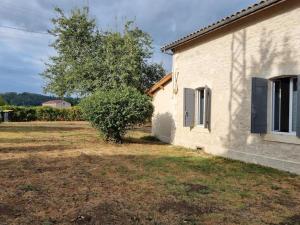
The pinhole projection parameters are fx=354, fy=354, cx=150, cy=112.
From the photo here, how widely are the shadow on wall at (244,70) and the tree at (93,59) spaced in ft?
38.1

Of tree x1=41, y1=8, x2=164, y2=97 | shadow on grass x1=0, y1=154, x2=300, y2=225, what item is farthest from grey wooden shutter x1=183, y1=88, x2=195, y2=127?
tree x1=41, y1=8, x2=164, y2=97

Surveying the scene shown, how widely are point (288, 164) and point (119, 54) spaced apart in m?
16.3

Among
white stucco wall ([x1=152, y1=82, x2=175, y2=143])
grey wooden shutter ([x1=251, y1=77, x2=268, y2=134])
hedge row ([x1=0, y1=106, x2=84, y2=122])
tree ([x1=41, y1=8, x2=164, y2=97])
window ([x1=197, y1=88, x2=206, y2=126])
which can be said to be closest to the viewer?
grey wooden shutter ([x1=251, y1=77, x2=268, y2=134])

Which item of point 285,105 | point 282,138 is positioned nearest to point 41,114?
point 285,105

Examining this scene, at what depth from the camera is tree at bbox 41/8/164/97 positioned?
22.7 metres

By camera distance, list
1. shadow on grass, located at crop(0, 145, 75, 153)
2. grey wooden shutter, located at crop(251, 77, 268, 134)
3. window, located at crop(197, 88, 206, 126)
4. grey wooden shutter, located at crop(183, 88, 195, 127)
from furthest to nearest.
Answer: window, located at crop(197, 88, 206, 126) < grey wooden shutter, located at crop(183, 88, 195, 127) < shadow on grass, located at crop(0, 145, 75, 153) < grey wooden shutter, located at crop(251, 77, 268, 134)

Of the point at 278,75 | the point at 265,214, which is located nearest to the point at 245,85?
the point at 278,75

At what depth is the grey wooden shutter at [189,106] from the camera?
13586 mm

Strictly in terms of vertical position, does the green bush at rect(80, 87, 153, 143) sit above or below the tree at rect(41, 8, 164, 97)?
below

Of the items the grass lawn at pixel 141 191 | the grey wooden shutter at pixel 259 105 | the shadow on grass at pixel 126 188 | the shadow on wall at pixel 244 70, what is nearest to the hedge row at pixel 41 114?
the shadow on wall at pixel 244 70

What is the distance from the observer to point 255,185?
24.9 ft

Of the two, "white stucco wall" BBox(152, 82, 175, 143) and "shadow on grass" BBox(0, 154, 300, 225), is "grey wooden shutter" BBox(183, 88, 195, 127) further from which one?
"shadow on grass" BBox(0, 154, 300, 225)

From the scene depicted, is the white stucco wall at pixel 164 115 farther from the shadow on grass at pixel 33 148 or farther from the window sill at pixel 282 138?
the window sill at pixel 282 138

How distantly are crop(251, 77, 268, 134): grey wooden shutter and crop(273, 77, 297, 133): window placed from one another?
27cm
